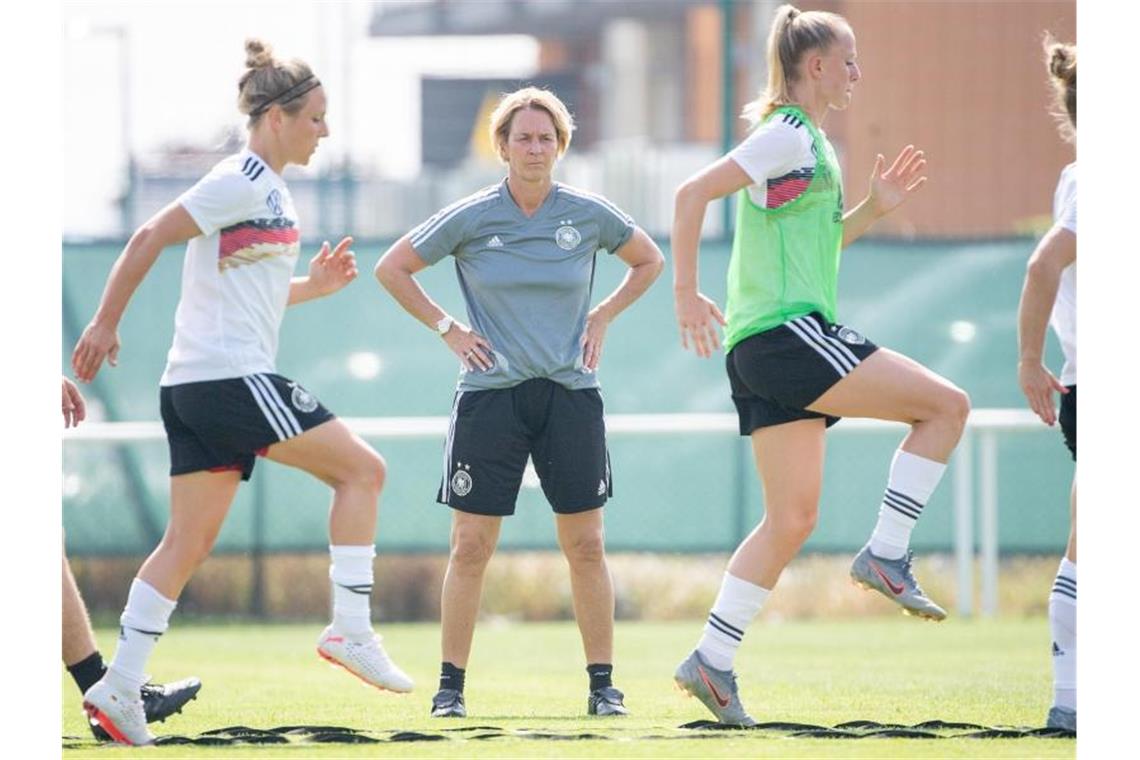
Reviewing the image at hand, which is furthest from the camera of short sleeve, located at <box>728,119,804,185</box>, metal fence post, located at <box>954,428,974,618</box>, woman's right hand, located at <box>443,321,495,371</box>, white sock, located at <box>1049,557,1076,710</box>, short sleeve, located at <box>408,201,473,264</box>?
metal fence post, located at <box>954,428,974,618</box>

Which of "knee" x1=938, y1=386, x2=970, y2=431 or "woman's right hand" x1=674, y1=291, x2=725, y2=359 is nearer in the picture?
"woman's right hand" x1=674, y1=291, x2=725, y2=359

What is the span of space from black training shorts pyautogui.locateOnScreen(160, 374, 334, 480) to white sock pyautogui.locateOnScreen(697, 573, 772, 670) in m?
1.21

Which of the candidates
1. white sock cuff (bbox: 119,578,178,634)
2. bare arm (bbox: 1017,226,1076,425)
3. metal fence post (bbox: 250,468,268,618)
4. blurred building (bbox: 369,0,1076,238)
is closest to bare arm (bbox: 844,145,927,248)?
bare arm (bbox: 1017,226,1076,425)

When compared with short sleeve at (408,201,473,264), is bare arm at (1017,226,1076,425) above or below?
below

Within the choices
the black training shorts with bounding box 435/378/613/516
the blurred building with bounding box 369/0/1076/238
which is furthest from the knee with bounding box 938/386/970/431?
the blurred building with bounding box 369/0/1076/238

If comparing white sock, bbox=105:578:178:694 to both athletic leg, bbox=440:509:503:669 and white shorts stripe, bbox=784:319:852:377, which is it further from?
white shorts stripe, bbox=784:319:852:377

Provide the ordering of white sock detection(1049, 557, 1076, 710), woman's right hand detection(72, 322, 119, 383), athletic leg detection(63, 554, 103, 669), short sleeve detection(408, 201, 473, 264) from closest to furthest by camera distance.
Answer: woman's right hand detection(72, 322, 119, 383) → white sock detection(1049, 557, 1076, 710) → athletic leg detection(63, 554, 103, 669) → short sleeve detection(408, 201, 473, 264)

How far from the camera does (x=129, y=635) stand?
554cm

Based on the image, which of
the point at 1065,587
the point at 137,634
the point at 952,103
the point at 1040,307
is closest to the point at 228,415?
the point at 137,634

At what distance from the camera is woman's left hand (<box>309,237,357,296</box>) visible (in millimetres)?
6168

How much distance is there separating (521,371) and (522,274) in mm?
288

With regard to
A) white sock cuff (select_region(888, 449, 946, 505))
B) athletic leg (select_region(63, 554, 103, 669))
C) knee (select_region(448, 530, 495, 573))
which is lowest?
athletic leg (select_region(63, 554, 103, 669))

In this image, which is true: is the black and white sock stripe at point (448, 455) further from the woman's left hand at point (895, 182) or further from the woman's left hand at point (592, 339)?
the woman's left hand at point (895, 182)

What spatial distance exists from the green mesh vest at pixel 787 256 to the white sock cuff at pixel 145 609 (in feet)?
5.70
